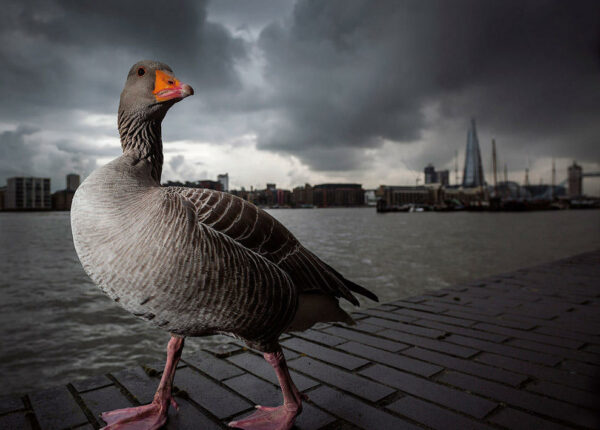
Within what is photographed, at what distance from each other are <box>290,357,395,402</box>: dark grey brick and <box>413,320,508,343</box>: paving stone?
1795mm

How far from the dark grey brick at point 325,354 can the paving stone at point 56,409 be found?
2.01 meters

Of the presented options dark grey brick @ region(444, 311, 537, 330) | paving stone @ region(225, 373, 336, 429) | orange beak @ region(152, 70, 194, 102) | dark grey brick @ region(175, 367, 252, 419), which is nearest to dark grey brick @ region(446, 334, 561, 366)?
dark grey brick @ region(444, 311, 537, 330)

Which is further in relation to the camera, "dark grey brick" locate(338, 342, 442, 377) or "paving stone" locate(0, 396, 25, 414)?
"dark grey brick" locate(338, 342, 442, 377)

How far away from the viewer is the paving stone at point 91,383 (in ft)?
10.2

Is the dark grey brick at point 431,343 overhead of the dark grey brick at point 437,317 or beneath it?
overhead

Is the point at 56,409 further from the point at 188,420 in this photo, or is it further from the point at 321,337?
the point at 321,337

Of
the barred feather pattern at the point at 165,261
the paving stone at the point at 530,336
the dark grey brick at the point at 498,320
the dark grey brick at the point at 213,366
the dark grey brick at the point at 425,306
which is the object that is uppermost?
the barred feather pattern at the point at 165,261

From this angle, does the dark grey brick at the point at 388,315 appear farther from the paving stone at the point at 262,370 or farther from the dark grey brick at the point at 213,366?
the dark grey brick at the point at 213,366

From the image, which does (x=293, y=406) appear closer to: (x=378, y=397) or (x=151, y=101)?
(x=378, y=397)

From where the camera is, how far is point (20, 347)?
641 cm

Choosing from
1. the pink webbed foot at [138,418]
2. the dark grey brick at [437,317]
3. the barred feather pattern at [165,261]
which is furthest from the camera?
the dark grey brick at [437,317]

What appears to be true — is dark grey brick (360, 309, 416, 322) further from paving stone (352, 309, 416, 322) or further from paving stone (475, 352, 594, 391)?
paving stone (475, 352, 594, 391)

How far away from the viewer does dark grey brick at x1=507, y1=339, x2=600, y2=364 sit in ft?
12.0

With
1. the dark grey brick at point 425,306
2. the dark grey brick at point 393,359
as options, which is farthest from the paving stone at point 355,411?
the dark grey brick at point 425,306
